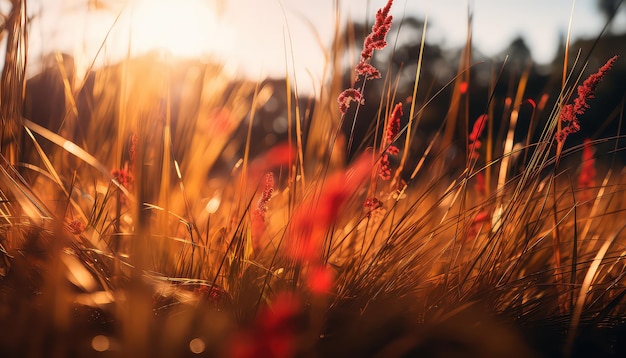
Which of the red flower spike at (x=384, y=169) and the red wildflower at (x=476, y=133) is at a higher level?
the red wildflower at (x=476, y=133)

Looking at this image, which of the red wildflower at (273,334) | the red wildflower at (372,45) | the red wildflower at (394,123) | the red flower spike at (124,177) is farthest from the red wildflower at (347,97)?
the red flower spike at (124,177)

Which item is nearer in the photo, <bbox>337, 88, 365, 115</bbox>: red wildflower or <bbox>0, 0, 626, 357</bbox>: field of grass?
<bbox>0, 0, 626, 357</bbox>: field of grass

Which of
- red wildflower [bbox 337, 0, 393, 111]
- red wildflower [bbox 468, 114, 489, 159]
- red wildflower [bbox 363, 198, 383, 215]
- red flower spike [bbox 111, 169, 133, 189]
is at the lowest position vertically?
red flower spike [bbox 111, 169, 133, 189]

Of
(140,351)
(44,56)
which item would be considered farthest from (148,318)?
(44,56)

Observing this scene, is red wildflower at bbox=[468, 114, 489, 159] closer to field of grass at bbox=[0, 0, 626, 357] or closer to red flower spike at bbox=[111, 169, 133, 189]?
field of grass at bbox=[0, 0, 626, 357]

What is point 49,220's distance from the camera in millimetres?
915

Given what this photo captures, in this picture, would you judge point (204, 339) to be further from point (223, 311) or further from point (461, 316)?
point (461, 316)

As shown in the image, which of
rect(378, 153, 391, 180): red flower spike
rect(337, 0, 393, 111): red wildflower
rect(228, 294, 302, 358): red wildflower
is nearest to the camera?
rect(228, 294, 302, 358): red wildflower

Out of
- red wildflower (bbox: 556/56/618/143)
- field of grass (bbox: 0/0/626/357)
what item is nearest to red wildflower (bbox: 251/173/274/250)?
field of grass (bbox: 0/0/626/357)

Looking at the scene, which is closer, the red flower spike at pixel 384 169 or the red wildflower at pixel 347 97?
the red wildflower at pixel 347 97

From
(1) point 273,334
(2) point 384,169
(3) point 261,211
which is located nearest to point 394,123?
(2) point 384,169

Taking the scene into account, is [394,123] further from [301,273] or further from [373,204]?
[301,273]

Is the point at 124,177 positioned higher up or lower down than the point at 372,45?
lower down

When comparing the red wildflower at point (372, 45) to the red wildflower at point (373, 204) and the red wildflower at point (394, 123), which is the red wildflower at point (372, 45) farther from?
the red wildflower at point (373, 204)
